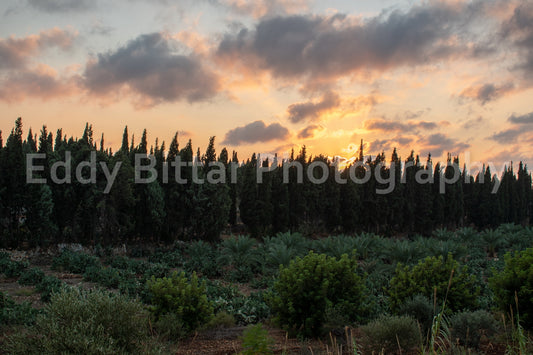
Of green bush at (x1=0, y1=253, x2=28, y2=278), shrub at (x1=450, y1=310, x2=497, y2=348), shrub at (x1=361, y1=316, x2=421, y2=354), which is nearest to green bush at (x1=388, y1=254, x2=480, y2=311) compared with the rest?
shrub at (x1=450, y1=310, x2=497, y2=348)

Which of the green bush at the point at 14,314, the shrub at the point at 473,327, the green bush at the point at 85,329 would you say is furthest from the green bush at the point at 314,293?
the green bush at the point at 14,314

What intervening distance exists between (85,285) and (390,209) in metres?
36.8

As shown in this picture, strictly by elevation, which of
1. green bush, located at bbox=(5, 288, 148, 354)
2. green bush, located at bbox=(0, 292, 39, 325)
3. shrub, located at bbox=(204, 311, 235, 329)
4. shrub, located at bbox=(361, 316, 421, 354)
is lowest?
shrub, located at bbox=(204, 311, 235, 329)

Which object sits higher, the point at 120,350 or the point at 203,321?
the point at 120,350

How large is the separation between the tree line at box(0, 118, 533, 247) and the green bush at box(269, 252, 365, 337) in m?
21.4

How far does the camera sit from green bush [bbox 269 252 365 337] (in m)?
7.95

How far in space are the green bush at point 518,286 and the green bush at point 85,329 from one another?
666 centimetres

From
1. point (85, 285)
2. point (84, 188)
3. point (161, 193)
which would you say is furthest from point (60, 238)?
point (85, 285)

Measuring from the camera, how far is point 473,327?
6398 millimetres

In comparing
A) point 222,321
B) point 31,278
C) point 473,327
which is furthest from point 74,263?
point 473,327

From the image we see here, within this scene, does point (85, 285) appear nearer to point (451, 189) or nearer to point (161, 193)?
point (161, 193)

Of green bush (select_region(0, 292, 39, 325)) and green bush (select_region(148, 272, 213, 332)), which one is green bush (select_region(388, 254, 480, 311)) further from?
green bush (select_region(0, 292, 39, 325))

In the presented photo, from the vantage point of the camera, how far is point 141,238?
3114 cm

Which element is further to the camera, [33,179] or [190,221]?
[190,221]
